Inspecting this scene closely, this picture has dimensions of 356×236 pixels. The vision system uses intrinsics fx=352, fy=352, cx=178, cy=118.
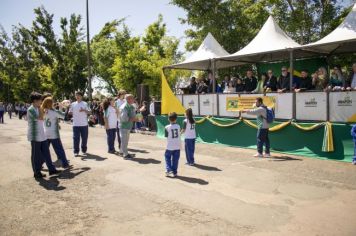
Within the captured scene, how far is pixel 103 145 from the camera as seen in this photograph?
14031 mm

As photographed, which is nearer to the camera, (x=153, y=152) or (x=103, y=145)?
(x=153, y=152)

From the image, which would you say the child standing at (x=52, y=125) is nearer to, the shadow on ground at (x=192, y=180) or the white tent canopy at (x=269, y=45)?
the shadow on ground at (x=192, y=180)

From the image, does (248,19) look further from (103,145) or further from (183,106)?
(103,145)

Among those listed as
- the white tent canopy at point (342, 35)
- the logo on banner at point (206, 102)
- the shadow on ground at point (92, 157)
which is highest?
the white tent canopy at point (342, 35)

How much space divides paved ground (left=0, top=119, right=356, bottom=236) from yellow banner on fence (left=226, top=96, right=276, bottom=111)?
2861mm

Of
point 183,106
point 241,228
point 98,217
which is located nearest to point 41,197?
point 98,217

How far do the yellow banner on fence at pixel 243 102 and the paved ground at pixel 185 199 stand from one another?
286cm

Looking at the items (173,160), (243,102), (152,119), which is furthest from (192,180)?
(152,119)

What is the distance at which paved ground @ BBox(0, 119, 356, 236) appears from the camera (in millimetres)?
5164

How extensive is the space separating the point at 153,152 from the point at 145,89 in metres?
10.2

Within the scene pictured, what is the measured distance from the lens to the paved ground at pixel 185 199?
5164mm

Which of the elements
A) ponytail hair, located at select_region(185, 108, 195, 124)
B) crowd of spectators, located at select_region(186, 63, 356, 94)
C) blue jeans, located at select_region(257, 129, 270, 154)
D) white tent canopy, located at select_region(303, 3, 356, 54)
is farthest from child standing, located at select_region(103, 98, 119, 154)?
white tent canopy, located at select_region(303, 3, 356, 54)

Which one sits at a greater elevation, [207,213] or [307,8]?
[307,8]

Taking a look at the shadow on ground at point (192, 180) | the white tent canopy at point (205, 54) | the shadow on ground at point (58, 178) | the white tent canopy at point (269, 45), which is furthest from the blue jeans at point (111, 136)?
the white tent canopy at point (205, 54)
